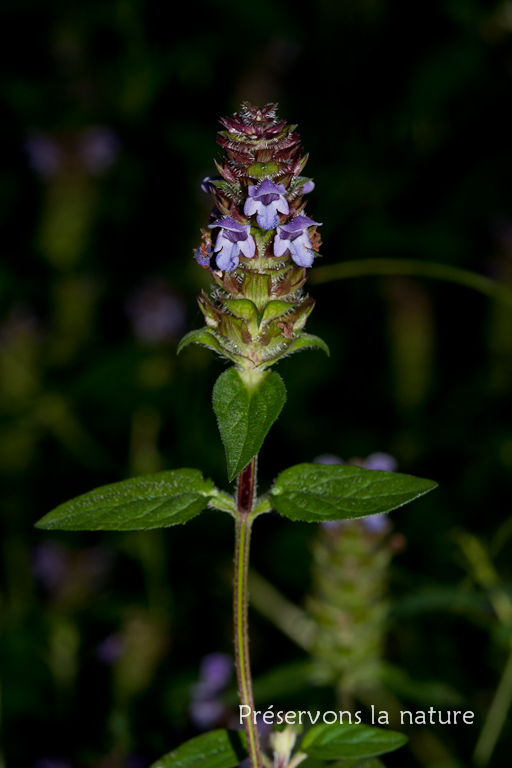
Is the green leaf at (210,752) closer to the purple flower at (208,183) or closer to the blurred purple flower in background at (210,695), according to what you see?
the blurred purple flower in background at (210,695)

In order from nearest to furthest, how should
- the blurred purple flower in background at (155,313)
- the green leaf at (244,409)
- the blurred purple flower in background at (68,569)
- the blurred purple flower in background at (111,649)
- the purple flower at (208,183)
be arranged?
the green leaf at (244,409) → the purple flower at (208,183) → the blurred purple flower in background at (111,649) → the blurred purple flower in background at (68,569) → the blurred purple flower in background at (155,313)

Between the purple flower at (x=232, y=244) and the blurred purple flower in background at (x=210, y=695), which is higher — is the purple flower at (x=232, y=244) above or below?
above

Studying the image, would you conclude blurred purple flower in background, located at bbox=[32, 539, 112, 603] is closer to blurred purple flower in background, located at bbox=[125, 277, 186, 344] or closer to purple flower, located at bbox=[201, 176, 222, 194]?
blurred purple flower in background, located at bbox=[125, 277, 186, 344]

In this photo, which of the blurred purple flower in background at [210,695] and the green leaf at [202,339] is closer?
the green leaf at [202,339]

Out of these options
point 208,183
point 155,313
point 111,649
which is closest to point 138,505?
point 208,183

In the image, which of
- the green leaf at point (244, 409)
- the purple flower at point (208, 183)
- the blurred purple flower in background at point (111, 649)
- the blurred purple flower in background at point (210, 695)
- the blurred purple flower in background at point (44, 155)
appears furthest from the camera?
the blurred purple flower in background at point (44, 155)

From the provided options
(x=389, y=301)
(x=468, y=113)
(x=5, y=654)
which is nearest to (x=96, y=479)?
(x=5, y=654)

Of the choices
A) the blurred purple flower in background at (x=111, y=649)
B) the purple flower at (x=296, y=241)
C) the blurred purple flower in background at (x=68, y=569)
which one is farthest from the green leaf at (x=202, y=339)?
the blurred purple flower in background at (x=68, y=569)

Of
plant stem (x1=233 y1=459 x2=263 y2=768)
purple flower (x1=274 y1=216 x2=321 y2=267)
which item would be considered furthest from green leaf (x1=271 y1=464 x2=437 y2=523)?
purple flower (x1=274 y1=216 x2=321 y2=267)
